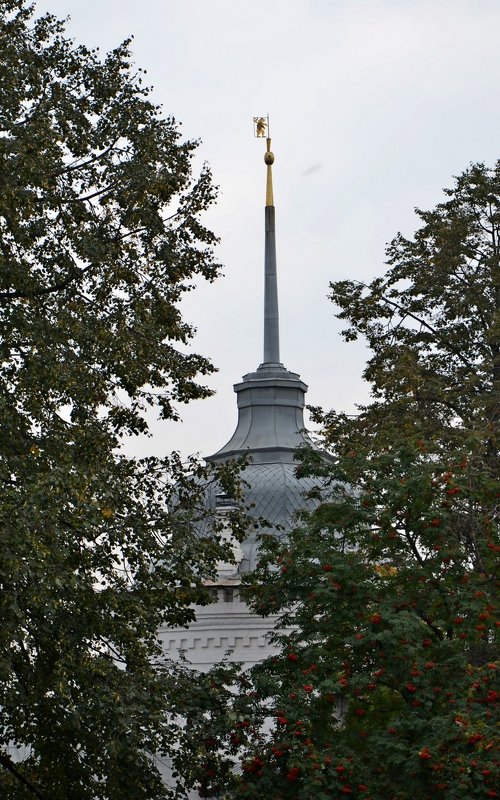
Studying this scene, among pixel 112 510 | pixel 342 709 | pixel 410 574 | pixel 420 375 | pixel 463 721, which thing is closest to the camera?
pixel 463 721

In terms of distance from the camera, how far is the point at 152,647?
18609 mm

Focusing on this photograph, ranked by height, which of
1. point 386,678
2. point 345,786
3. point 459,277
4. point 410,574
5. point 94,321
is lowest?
point 345,786

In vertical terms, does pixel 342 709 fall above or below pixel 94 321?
below

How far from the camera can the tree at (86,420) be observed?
54.8ft

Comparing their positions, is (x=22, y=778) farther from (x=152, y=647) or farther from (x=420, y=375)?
(x=420, y=375)

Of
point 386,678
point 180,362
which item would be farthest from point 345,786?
point 180,362

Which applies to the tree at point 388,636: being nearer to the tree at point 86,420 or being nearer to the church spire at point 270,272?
the tree at point 86,420

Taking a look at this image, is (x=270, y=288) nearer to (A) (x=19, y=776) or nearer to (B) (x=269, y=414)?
(B) (x=269, y=414)

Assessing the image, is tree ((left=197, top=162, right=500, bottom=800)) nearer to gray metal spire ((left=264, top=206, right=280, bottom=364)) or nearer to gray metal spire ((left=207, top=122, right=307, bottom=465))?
gray metal spire ((left=207, top=122, right=307, bottom=465))

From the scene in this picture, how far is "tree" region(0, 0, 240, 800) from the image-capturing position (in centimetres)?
1670

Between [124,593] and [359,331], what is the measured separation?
1074cm

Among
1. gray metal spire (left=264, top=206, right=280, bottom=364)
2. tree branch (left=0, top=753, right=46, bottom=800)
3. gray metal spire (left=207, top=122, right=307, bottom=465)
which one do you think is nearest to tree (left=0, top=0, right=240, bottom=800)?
tree branch (left=0, top=753, right=46, bottom=800)

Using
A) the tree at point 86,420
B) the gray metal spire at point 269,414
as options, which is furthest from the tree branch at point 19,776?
the gray metal spire at point 269,414

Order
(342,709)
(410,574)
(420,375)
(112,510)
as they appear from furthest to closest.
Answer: (342,709), (420,375), (410,574), (112,510)
